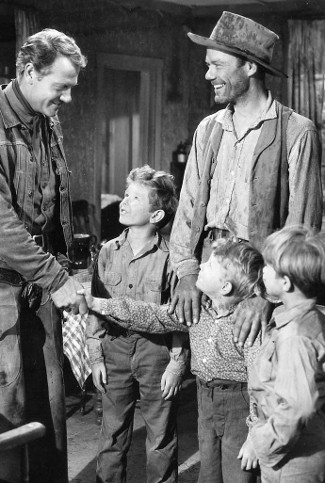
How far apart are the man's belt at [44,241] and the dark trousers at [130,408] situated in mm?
652

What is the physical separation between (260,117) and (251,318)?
1.04 m

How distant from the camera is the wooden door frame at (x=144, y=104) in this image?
10406 millimetres

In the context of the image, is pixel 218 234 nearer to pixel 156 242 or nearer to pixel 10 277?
pixel 156 242

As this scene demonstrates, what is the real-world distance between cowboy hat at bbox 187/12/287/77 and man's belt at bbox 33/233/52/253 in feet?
4.44

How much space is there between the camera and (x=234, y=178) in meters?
4.01

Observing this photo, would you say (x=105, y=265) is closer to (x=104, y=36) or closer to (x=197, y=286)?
(x=197, y=286)

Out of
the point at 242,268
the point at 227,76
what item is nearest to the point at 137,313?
the point at 242,268

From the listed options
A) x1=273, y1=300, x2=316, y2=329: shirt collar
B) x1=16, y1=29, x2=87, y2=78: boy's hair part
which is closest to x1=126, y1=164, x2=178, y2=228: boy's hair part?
x1=16, y1=29, x2=87, y2=78: boy's hair part

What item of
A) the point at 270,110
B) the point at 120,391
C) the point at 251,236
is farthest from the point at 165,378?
the point at 270,110

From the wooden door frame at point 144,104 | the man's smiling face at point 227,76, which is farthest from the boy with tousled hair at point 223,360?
the wooden door frame at point 144,104

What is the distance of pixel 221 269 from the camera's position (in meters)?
3.78

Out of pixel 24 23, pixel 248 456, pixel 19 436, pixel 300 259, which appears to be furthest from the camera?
pixel 24 23

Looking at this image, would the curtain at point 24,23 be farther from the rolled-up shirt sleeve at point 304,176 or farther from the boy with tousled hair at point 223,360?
the boy with tousled hair at point 223,360

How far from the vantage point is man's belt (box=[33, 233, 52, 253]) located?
429 cm
